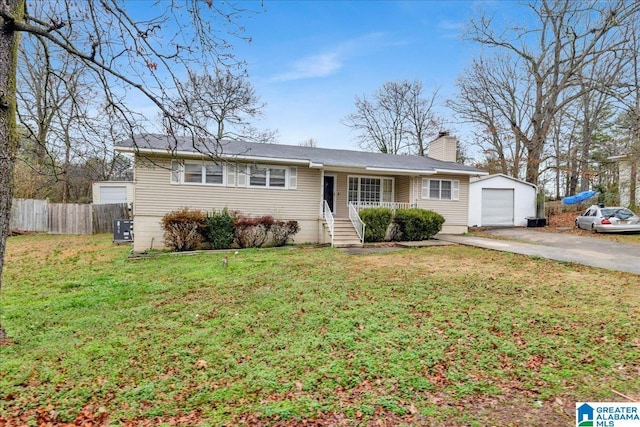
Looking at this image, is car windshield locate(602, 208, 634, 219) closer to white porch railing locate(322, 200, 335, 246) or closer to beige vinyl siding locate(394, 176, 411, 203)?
beige vinyl siding locate(394, 176, 411, 203)

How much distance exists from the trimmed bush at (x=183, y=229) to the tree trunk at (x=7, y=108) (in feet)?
23.7

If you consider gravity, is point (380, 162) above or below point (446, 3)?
below

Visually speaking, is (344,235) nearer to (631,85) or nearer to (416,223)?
(416,223)

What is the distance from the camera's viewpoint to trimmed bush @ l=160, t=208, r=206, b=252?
10.7 m

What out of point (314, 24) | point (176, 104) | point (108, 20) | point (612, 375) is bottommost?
point (612, 375)

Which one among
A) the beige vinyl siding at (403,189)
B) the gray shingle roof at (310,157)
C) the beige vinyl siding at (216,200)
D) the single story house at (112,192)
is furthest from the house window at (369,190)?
the single story house at (112,192)

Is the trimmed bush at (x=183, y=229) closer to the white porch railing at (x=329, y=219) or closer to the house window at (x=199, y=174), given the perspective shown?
the house window at (x=199, y=174)

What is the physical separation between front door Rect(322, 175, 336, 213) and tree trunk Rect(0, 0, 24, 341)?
11.4 metres

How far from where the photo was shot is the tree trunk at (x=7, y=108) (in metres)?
3.34

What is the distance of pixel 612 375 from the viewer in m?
3.16

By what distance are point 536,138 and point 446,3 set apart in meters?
14.8

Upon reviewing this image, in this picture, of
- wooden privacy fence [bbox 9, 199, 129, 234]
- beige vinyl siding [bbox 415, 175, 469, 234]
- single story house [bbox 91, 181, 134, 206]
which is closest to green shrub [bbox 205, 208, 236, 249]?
beige vinyl siding [bbox 415, 175, 469, 234]

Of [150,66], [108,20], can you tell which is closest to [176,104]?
[150,66]

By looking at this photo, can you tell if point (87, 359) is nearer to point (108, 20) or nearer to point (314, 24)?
point (108, 20)
